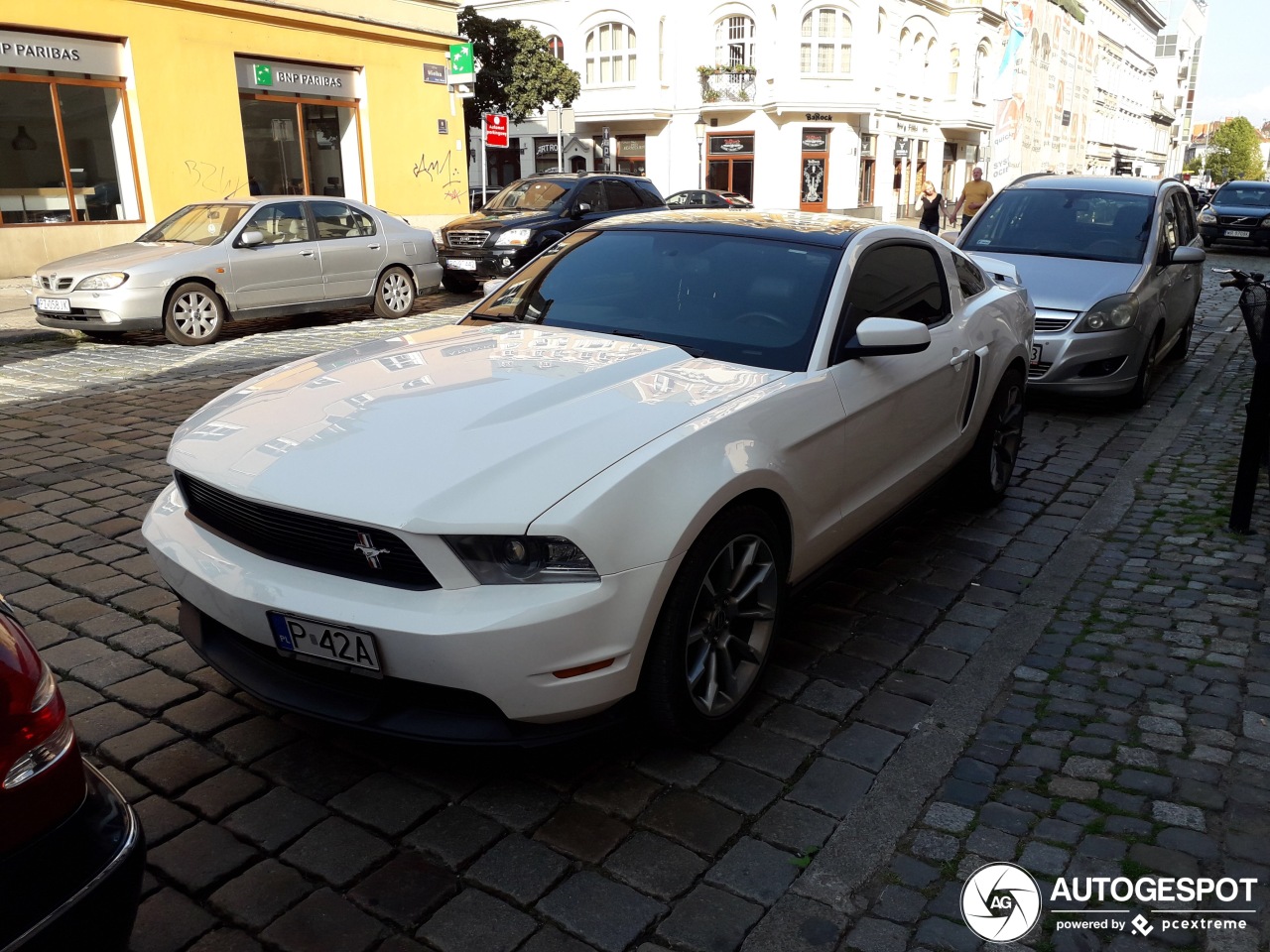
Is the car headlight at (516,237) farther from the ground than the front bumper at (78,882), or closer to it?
farther from the ground

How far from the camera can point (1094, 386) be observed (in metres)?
7.84

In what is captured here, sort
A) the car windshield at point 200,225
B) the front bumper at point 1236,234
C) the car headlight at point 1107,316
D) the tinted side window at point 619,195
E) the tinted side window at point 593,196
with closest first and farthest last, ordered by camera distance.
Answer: the car headlight at point 1107,316 < the car windshield at point 200,225 < the tinted side window at point 593,196 < the tinted side window at point 619,195 < the front bumper at point 1236,234

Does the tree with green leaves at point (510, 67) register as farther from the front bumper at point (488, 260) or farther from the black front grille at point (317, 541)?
the black front grille at point (317, 541)

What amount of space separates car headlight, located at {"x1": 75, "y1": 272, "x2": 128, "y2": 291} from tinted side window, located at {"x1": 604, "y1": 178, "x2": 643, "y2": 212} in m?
8.39

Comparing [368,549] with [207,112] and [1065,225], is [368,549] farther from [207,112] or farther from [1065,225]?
[207,112]

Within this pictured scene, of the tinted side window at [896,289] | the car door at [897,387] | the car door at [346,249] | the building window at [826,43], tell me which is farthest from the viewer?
the building window at [826,43]

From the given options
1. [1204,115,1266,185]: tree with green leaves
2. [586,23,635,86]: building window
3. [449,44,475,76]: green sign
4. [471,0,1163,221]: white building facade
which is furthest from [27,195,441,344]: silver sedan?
[1204,115,1266,185]: tree with green leaves

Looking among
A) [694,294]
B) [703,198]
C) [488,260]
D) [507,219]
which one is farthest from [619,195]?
[694,294]

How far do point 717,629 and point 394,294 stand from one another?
35.3 ft

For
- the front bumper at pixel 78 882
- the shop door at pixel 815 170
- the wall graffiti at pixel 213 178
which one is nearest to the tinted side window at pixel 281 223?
the wall graffiti at pixel 213 178

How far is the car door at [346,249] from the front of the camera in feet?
39.3

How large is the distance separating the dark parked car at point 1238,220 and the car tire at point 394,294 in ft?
67.6

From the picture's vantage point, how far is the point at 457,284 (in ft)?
53.1

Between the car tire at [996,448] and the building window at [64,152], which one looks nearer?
the car tire at [996,448]
